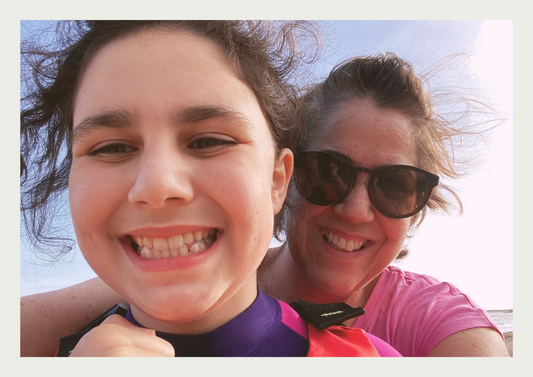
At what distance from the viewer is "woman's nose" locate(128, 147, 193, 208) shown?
1.33 meters

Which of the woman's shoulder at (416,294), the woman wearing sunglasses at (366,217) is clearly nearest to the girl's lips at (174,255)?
the woman wearing sunglasses at (366,217)

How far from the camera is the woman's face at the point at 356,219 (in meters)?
2.28

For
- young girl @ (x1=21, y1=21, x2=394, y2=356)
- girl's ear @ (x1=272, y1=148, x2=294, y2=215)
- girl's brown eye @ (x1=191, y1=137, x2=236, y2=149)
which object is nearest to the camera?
young girl @ (x1=21, y1=21, x2=394, y2=356)

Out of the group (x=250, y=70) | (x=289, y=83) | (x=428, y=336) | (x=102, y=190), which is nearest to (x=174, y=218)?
(x=102, y=190)

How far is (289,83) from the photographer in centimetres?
226

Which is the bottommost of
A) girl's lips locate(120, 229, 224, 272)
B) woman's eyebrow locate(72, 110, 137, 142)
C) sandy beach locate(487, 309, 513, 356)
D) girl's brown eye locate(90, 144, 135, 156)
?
sandy beach locate(487, 309, 513, 356)

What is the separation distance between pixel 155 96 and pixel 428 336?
1855 millimetres

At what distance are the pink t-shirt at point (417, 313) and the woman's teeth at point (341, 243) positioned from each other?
1.45ft

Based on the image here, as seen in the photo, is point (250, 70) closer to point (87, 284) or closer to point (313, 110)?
point (313, 110)

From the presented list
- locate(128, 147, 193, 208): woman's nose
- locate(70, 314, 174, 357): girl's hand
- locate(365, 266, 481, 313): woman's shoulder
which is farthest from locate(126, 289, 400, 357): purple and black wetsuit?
locate(365, 266, 481, 313): woman's shoulder

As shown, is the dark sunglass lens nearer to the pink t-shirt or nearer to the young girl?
the pink t-shirt

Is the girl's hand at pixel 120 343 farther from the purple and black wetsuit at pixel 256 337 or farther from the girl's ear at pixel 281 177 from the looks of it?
the girl's ear at pixel 281 177

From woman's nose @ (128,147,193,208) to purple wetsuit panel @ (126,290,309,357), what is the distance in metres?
0.55

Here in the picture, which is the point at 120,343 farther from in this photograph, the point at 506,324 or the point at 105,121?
the point at 506,324
